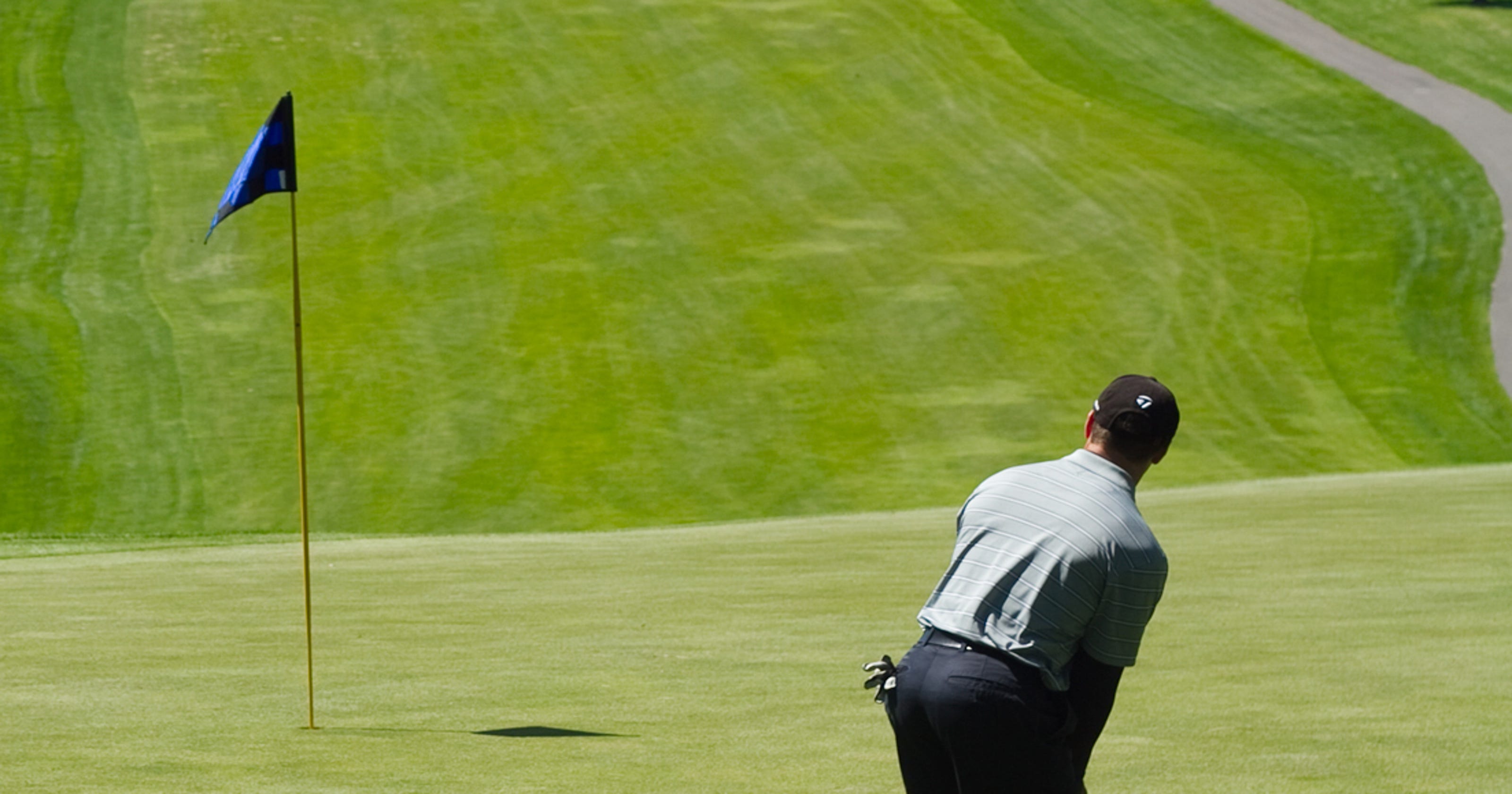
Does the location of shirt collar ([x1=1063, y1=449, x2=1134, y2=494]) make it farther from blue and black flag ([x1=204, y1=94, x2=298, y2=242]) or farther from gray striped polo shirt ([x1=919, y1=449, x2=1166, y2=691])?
blue and black flag ([x1=204, y1=94, x2=298, y2=242])

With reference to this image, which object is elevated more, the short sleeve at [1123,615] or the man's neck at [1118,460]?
the man's neck at [1118,460]

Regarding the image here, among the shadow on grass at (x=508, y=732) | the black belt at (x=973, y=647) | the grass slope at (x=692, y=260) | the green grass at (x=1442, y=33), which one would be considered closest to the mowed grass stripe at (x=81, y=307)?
the grass slope at (x=692, y=260)

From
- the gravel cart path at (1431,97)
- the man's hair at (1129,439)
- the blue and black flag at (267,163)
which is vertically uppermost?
the man's hair at (1129,439)

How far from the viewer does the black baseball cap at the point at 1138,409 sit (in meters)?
5.43

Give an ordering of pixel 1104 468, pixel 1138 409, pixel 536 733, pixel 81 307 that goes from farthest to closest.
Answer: pixel 81 307
pixel 536 733
pixel 1104 468
pixel 1138 409

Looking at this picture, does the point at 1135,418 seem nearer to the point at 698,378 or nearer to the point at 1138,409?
the point at 1138,409

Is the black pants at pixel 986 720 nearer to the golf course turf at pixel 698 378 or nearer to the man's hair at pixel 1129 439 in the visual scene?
the man's hair at pixel 1129 439

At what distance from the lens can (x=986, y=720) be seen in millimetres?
5309

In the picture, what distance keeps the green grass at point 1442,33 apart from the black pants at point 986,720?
48.7m

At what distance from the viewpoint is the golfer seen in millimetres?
5336

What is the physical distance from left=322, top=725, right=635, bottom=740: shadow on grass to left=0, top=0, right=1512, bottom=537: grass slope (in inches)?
758

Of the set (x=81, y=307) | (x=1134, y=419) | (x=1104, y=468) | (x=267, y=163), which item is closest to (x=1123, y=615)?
(x=1104, y=468)

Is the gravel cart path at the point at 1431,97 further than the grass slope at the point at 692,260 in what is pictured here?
Yes

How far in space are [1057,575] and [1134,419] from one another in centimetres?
49
